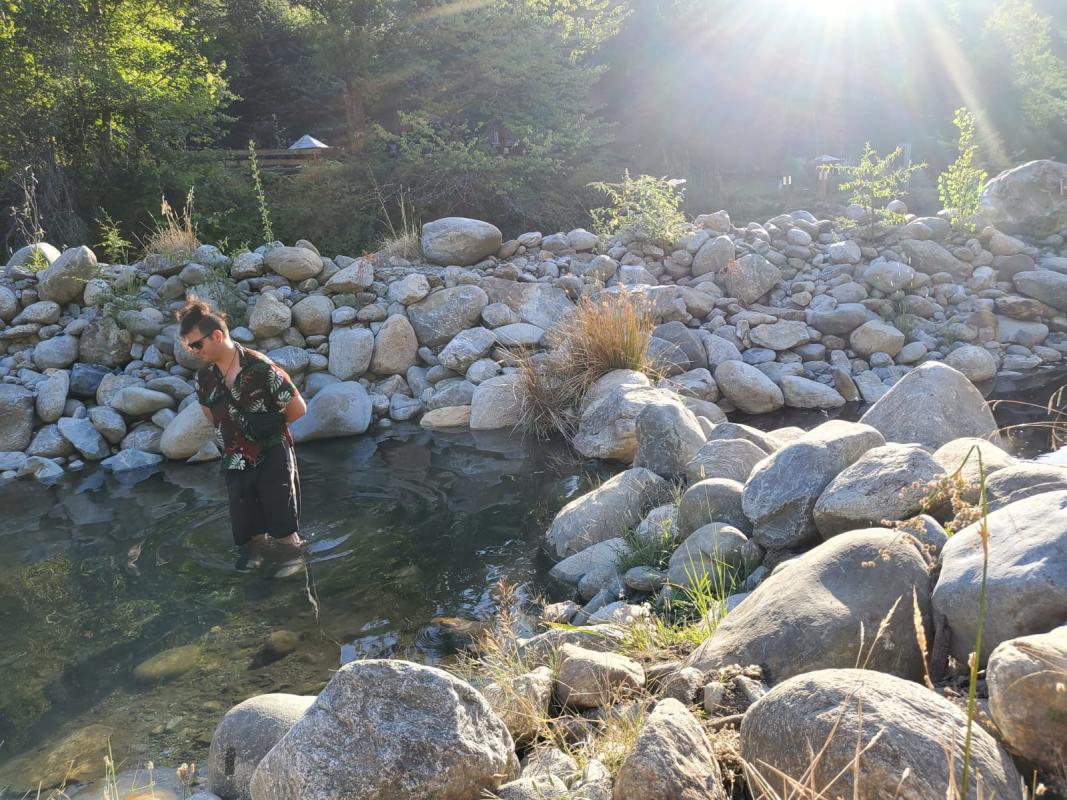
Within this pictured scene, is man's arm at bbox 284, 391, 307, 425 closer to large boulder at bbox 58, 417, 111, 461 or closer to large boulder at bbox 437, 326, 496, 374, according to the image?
large boulder at bbox 437, 326, 496, 374

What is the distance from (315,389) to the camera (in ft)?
27.7

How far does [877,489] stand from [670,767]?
65.5 inches

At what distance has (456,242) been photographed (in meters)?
9.76

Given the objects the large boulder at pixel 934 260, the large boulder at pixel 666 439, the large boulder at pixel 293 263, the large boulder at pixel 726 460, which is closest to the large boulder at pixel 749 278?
the large boulder at pixel 934 260

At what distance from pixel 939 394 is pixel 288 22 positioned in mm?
15328

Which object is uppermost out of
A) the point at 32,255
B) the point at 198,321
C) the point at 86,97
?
the point at 86,97

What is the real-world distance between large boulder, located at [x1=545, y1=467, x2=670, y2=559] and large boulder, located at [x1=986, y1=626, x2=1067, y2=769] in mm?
3050

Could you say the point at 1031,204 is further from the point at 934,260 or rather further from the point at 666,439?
the point at 666,439

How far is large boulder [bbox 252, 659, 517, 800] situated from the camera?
2.06m

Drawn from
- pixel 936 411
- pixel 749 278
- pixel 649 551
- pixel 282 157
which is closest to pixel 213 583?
pixel 649 551

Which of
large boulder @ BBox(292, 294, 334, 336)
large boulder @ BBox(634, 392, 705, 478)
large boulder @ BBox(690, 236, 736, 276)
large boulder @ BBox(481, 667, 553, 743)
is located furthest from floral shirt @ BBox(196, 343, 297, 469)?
large boulder @ BBox(690, 236, 736, 276)

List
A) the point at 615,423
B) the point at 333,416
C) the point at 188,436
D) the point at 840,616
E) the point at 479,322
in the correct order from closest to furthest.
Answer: the point at 840,616 < the point at 615,423 < the point at 188,436 < the point at 333,416 < the point at 479,322

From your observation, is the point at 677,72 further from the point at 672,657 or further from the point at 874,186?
the point at 672,657

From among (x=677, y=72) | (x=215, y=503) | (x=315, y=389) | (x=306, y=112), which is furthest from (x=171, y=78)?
(x=677, y=72)
